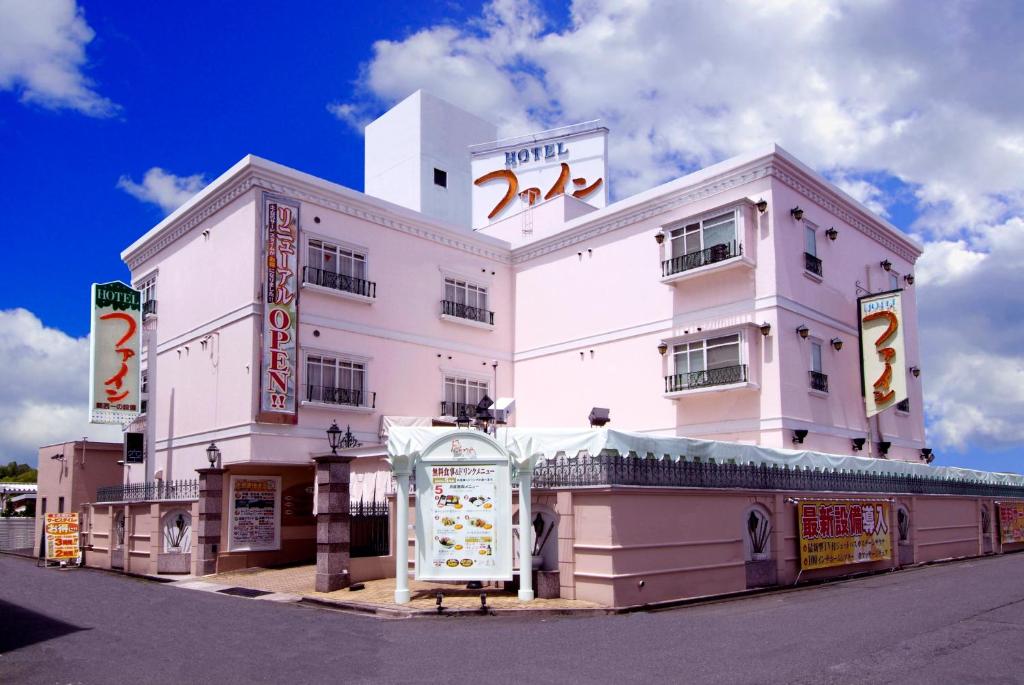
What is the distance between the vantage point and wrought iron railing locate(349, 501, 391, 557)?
20578mm

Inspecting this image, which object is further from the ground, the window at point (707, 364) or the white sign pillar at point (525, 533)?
the window at point (707, 364)

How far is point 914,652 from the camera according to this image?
1060cm

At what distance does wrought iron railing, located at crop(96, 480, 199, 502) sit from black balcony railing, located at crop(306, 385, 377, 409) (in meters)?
4.01

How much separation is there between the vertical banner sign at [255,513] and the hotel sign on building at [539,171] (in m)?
17.4

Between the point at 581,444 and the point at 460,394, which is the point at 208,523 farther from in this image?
the point at 581,444

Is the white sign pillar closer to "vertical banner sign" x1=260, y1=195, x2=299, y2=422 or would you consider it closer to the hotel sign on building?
"vertical banner sign" x1=260, y1=195, x2=299, y2=422

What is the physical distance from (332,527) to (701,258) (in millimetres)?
13782

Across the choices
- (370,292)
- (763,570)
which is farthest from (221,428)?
(763,570)

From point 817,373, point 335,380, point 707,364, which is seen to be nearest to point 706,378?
point 707,364

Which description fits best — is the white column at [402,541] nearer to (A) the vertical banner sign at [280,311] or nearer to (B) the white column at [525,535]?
(B) the white column at [525,535]

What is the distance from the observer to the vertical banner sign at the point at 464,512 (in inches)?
621

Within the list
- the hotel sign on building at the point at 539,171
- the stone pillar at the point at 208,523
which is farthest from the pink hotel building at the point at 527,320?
the hotel sign on building at the point at 539,171

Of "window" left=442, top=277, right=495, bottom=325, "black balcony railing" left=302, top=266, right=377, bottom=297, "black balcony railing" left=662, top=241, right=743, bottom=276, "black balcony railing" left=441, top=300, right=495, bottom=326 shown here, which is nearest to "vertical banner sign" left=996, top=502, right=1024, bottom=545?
"black balcony railing" left=662, top=241, right=743, bottom=276

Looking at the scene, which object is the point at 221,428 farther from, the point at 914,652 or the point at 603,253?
the point at 914,652
